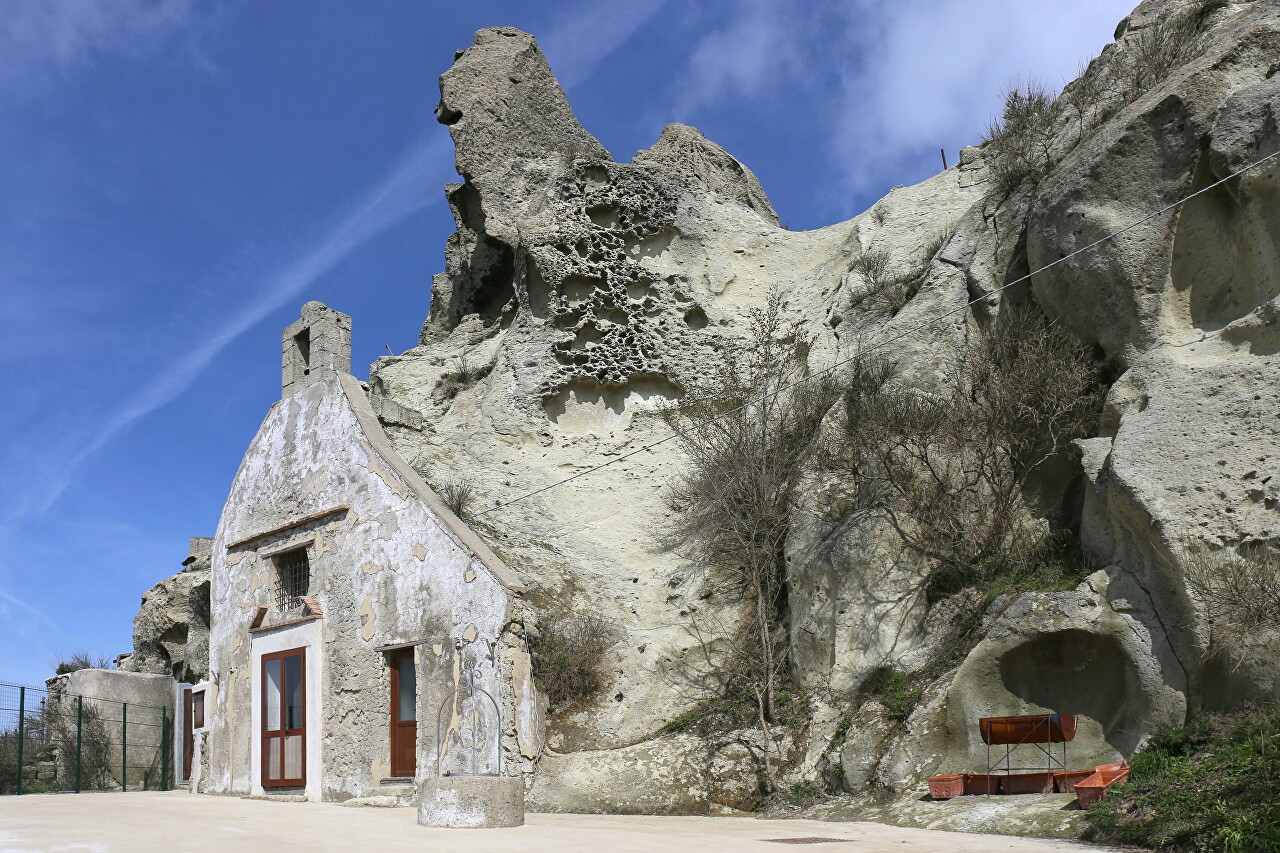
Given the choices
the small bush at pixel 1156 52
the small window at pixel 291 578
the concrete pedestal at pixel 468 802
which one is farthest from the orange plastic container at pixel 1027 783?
the small window at pixel 291 578

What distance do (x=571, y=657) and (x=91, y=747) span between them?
10754mm

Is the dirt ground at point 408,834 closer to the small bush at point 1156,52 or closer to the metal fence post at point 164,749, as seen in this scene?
the metal fence post at point 164,749

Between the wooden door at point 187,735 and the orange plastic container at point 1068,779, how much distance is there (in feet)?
48.1

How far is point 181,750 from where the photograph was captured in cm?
1931

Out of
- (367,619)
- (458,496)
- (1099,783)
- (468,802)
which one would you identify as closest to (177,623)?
(458,496)

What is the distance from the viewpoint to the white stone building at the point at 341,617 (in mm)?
13188

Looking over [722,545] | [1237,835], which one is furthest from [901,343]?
[1237,835]

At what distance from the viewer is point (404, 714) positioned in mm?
14086

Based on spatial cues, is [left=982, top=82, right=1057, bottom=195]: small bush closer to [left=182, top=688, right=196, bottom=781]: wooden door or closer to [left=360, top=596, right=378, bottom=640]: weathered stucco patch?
[left=360, top=596, right=378, bottom=640]: weathered stucco patch

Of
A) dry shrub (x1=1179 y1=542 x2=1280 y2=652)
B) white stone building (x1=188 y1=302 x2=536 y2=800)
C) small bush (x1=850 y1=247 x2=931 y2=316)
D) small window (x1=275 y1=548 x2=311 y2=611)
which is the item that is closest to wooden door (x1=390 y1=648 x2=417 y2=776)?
white stone building (x1=188 y1=302 x2=536 y2=800)

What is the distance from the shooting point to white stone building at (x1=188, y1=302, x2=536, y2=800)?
13188 millimetres

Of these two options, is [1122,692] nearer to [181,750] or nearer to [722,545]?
[722,545]

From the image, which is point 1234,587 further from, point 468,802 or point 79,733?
point 79,733

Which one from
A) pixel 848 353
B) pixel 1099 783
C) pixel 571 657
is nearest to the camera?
pixel 1099 783
